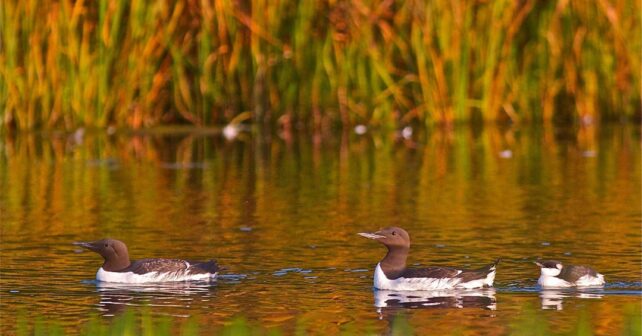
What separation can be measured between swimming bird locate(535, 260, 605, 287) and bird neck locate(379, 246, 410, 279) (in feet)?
3.65

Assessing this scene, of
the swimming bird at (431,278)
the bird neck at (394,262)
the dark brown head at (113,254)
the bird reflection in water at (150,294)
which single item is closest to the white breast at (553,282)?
the swimming bird at (431,278)

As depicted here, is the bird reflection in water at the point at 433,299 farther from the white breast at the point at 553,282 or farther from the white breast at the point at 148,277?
the white breast at the point at 148,277

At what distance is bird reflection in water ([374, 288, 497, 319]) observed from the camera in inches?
475

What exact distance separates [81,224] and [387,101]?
446 inches

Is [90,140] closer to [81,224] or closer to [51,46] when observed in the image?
[51,46]

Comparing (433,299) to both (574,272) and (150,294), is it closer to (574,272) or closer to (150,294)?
(574,272)

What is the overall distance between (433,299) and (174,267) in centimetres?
225

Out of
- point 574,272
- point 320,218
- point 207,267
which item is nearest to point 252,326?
point 207,267

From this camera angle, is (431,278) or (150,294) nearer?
(431,278)

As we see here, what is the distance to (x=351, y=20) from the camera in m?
27.0

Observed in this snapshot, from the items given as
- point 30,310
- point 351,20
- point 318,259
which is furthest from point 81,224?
point 351,20

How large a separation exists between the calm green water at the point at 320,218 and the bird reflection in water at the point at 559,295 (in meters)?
0.02

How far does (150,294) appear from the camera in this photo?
12.9m

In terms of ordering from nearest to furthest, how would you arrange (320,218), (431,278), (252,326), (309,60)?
(252,326)
(431,278)
(320,218)
(309,60)
